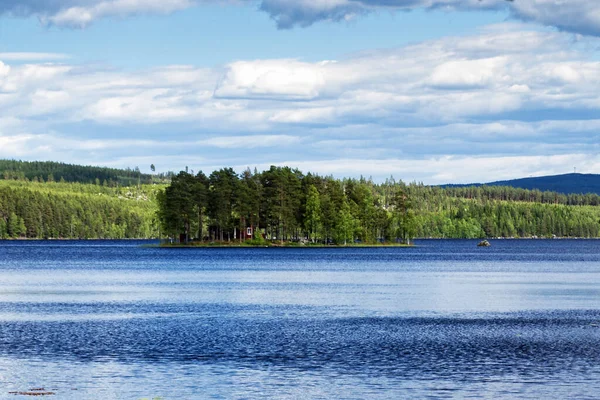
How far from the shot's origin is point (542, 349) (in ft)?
154

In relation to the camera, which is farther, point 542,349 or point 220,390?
point 542,349

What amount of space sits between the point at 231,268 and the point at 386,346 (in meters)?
88.7

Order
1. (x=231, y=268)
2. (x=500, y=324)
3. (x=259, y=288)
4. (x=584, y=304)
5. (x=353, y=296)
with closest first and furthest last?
(x=500, y=324), (x=584, y=304), (x=353, y=296), (x=259, y=288), (x=231, y=268)

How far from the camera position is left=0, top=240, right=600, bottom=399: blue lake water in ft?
119

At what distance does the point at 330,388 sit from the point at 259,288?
57805 millimetres

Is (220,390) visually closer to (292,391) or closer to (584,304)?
(292,391)

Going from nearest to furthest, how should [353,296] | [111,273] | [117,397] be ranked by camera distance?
[117,397]
[353,296]
[111,273]

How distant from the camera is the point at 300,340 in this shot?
165ft

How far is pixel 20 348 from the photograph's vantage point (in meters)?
46.4

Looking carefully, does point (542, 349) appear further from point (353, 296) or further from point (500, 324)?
point (353, 296)

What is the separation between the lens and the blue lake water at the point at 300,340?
36.2 meters

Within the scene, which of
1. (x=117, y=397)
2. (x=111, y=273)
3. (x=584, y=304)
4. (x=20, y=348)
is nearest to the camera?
(x=117, y=397)

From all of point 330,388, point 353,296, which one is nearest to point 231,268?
point 353,296

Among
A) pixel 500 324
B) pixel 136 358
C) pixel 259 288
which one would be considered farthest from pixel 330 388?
pixel 259 288
